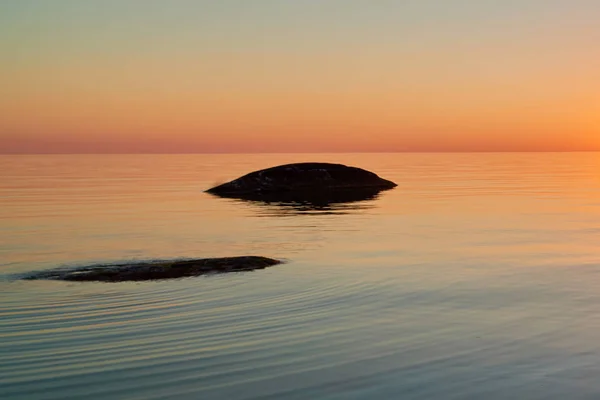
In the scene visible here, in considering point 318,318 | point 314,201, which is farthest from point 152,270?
point 314,201

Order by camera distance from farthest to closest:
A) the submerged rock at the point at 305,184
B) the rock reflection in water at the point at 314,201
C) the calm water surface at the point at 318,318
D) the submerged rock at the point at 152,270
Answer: the submerged rock at the point at 305,184 → the rock reflection in water at the point at 314,201 → the submerged rock at the point at 152,270 → the calm water surface at the point at 318,318

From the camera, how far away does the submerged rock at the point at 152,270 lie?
17.8m

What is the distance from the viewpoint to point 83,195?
172 feet

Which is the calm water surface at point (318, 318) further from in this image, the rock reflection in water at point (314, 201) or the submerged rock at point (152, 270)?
the rock reflection in water at point (314, 201)

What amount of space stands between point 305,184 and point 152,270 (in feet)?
133

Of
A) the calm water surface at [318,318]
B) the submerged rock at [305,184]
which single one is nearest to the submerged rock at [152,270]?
the calm water surface at [318,318]

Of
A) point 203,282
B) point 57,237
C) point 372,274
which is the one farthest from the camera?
point 57,237

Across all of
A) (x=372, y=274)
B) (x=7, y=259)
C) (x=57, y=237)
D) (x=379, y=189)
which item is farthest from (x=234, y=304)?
(x=379, y=189)

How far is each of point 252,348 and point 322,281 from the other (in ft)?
Answer: 21.4

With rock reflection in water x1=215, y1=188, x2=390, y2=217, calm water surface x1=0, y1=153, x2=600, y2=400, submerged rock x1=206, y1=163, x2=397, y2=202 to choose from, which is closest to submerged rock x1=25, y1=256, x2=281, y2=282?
calm water surface x1=0, y1=153, x2=600, y2=400

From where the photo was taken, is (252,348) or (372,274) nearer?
(252,348)

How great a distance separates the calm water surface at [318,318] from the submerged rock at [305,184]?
25.1 meters

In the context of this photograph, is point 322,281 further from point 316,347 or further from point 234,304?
point 316,347

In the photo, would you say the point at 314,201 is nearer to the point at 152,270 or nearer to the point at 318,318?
the point at 152,270
